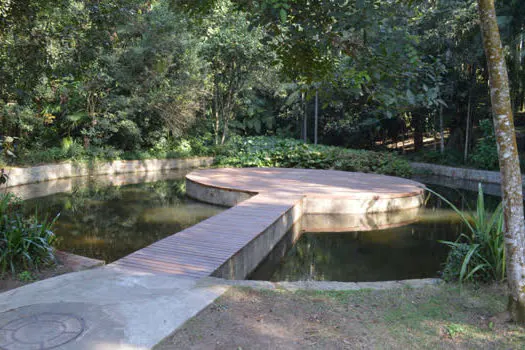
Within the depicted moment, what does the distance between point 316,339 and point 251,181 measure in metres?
7.96

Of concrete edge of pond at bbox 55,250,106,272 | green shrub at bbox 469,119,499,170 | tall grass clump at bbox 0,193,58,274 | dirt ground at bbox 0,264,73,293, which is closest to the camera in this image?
dirt ground at bbox 0,264,73,293

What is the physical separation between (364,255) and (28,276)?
14.2ft

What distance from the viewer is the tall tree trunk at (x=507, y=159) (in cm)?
293

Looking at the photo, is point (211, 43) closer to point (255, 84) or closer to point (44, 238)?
point (255, 84)

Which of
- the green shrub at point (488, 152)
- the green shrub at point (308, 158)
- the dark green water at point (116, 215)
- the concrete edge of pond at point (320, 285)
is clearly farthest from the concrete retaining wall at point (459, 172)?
the concrete edge of pond at point (320, 285)

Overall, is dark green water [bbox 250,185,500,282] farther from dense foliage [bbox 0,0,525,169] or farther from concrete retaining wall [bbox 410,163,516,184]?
concrete retaining wall [bbox 410,163,516,184]

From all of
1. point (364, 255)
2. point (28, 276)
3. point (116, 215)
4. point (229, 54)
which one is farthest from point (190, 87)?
point (28, 276)

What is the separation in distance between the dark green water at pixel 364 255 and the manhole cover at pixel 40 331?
2794mm

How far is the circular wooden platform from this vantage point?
338 inches

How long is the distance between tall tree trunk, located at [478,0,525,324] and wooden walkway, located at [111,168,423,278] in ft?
8.38

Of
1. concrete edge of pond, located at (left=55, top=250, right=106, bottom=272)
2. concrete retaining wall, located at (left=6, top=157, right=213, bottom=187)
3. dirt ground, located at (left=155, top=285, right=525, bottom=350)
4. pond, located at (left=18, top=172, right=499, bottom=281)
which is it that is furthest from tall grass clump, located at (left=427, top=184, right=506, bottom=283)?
concrete retaining wall, located at (left=6, top=157, right=213, bottom=187)

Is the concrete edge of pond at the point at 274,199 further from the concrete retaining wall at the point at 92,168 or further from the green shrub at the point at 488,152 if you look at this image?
the green shrub at the point at 488,152

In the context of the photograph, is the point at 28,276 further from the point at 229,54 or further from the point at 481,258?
the point at 229,54

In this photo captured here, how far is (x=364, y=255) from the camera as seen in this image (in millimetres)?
6309
